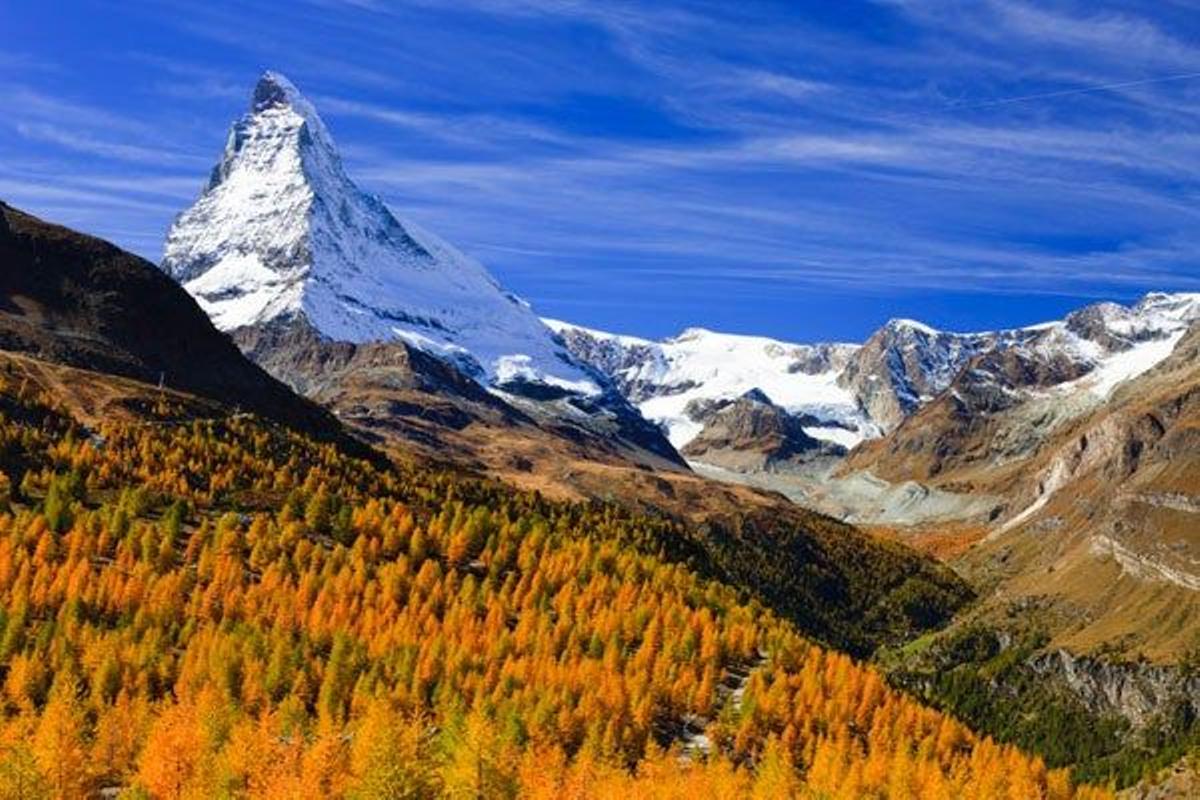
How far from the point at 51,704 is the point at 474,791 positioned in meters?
50.4

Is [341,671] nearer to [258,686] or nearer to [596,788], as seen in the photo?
[258,686]

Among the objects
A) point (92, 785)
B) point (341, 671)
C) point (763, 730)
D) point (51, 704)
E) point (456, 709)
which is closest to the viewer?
point (92, 785)

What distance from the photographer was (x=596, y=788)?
14262cm

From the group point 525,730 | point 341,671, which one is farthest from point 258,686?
point 525,730

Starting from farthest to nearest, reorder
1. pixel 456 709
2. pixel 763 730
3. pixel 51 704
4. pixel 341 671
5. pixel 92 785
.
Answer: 1. pixel 763 730
2. pixel 341 671
3. pixel 456 709
4. pixel 51 704
5. pixel 92 785

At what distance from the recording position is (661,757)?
553ft

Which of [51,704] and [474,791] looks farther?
[51,704]

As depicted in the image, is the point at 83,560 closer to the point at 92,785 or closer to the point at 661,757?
the point at 92,785

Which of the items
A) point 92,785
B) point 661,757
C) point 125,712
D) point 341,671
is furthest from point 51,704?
point 661,757

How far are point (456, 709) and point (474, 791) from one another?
35842 millimetres

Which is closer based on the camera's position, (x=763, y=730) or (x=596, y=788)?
(x=596, y=788)

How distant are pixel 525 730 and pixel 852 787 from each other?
42200 mm

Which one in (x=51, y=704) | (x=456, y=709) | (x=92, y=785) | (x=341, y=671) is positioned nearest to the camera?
(x=92, y=785)

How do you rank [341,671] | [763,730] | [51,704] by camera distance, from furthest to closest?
[763,730] → [341,671] → [51,704]
